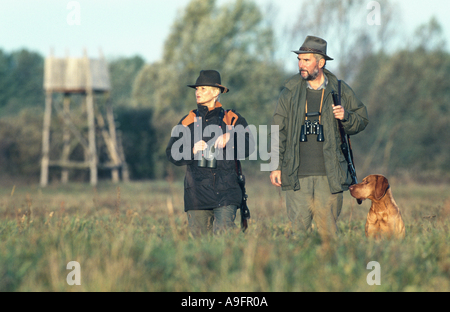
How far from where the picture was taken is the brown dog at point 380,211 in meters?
5.60

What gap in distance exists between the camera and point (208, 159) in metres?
5.98

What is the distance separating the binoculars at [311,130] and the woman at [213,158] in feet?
2.17

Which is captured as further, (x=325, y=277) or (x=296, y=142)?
(x=296, y=142)

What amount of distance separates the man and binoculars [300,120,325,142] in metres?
0.01

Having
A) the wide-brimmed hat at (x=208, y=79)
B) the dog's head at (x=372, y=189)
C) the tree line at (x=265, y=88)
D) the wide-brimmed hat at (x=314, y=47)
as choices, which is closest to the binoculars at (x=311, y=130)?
the dog's head at (x=372, y=189)

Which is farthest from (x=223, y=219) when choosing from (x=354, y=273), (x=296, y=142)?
(x=354, y=273)

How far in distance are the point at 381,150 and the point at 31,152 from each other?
17.7 meters

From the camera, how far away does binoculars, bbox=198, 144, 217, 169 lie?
5965 millimetres

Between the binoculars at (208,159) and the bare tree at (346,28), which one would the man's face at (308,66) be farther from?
the bare tree at (346,28)

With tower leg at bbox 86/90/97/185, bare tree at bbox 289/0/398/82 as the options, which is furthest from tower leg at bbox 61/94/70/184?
bare tree at bbox 289/0/398/82

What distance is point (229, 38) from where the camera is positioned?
31.7 m

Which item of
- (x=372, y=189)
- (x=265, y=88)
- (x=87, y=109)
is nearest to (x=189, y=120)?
(x=372, y=189)

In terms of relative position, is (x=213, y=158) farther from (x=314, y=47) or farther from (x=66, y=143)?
(x=66, y=143)
